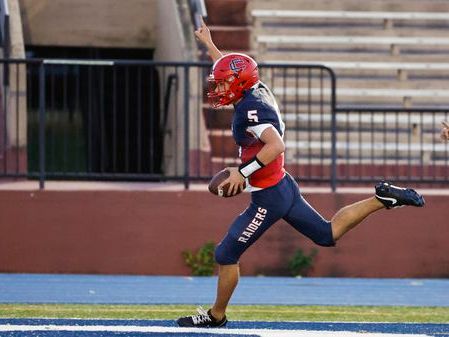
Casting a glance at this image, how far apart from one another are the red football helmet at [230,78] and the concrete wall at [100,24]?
1076cm

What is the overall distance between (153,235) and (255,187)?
4905 mm

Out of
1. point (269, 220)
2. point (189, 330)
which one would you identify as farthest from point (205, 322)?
point (269, 220)

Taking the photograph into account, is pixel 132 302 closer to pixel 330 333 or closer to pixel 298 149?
pixel 330 333

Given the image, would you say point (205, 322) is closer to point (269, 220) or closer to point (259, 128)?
point (269, 220)

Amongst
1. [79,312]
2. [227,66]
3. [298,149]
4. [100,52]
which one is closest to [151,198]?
[298,149]

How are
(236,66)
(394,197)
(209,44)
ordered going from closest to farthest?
(236,66) < (394,197) < (209,44)

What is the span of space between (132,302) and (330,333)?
2972 mm

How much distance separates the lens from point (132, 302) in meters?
12.5

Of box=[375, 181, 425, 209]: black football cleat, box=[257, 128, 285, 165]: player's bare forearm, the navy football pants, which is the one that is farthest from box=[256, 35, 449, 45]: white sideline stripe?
box=[257, 128, 285, 165]: player's bare forearm

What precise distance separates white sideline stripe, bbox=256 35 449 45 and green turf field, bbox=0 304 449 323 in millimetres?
7658

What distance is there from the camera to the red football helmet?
9.90m

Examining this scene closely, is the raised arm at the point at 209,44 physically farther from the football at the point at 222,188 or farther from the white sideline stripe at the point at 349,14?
the white sideline stripe at the point at 349,14

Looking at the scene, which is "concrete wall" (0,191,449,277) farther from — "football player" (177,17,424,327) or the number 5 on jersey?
the number 5 on jersey

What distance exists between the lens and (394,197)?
10.3 metres
